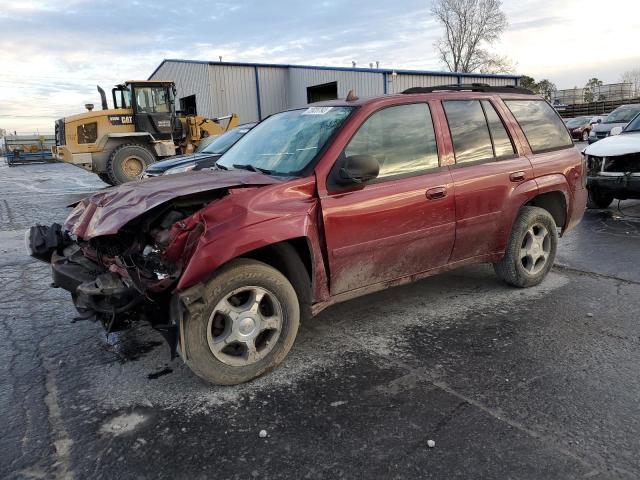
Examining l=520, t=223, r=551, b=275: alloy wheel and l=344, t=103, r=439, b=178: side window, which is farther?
l=520, t=223, r=551, b=275: alloy wheel

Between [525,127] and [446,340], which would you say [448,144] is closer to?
[525,127]

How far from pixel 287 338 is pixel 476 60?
63.0 metres

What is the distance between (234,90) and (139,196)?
26338 mm

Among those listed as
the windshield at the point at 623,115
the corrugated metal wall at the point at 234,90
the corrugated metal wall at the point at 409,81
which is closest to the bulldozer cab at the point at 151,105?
the corrugated metal wall at the point at 409,81

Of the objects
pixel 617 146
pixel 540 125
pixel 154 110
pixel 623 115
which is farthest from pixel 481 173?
pixel 623 115

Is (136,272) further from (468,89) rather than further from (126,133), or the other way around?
(126,133)

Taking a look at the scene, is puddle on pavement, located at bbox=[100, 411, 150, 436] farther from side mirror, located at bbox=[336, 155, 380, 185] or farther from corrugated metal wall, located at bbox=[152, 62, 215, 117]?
corrugated metal wall, located at bbox=[152, 62, 215, 117]

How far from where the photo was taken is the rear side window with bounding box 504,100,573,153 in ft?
15.4

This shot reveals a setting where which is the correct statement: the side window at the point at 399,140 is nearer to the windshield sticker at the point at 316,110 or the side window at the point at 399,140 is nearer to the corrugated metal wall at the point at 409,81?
the windshield sticker at the point at 316,110

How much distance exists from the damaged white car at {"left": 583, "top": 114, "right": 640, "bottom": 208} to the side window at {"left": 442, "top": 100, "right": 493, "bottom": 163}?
4531 millimetres

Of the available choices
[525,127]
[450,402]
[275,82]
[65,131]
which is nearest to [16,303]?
[450,402]

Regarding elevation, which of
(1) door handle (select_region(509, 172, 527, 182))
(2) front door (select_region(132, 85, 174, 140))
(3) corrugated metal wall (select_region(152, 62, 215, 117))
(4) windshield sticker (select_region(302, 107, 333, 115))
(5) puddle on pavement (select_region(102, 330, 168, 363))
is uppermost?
(3) corrugated metal wall (select_region(152, 62, 215, 117))

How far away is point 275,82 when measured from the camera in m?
29.3

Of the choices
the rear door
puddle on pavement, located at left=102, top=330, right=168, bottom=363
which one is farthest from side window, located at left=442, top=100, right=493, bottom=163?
puddle on pavement, located at left=102, top=330, right=168, bottom=363
